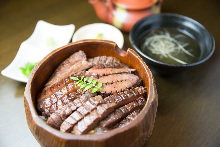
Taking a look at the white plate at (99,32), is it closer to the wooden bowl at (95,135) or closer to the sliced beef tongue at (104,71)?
the wooden bowl at (95,135)

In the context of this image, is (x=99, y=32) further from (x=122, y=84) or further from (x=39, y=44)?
(x=122, y=84)

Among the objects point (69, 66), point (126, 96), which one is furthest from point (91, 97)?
point (69, 66)

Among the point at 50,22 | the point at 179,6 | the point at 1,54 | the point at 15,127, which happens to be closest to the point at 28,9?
the point at 50,22

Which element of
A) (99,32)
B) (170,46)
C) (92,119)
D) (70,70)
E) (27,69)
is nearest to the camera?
(92,119)

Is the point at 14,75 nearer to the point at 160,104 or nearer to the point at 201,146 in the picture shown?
the point at 160,104

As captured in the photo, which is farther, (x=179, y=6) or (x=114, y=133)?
(x=179, y=6)
